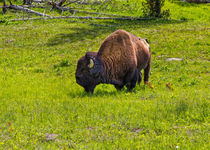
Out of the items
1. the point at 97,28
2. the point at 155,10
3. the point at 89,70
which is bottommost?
the point at 97,28

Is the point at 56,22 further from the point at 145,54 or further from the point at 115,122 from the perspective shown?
the point at 115,122

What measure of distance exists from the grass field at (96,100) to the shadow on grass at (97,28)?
24 centimetres

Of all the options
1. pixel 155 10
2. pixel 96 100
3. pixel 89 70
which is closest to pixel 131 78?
pixel 89 70

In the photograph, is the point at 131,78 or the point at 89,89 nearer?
the point at 89,89

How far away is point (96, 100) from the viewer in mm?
10258

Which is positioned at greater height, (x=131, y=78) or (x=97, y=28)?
(x=131, y=78)

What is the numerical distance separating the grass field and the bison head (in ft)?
1.82

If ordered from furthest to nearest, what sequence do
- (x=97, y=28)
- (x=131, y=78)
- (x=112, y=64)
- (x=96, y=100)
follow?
(x=97, y=28) → (x=131, y=78) → (x=112, y=64) → (x=96, y=100)

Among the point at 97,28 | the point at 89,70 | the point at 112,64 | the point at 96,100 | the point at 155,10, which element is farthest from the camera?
the point at 155,10

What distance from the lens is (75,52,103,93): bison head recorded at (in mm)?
10680

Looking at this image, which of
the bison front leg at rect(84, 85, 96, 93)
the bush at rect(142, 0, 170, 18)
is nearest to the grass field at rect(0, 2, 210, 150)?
the bison front leg at rect(84, 85, 96, 93)

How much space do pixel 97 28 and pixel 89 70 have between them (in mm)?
17675

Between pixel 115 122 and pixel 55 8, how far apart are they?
2707 cm

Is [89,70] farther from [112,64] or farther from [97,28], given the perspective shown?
[97,28]
